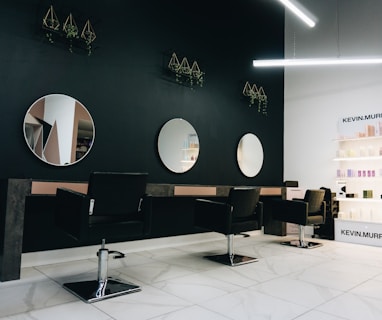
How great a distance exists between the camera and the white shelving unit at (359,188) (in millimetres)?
4668

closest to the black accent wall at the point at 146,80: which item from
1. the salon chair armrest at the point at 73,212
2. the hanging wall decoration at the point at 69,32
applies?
the hanging wall decoration at the point at 69,32

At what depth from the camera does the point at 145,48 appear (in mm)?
4023

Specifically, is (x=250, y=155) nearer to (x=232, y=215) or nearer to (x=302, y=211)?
(x=302, y=211)

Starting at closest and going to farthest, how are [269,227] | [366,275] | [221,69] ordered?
[366,275] → [221,69] → [269,227]

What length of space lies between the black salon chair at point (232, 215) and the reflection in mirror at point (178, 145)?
898 mm

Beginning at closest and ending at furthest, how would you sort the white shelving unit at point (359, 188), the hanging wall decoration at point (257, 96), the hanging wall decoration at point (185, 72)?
the hanging wall decoration at point (185, 72)
the white shelving unit at point (359, 188)
the hanging wall decoration at point (257, 96)

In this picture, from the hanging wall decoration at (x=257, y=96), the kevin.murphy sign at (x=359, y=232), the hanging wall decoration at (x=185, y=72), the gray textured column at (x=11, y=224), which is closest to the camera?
the gray textured column at (x=11, y=224)

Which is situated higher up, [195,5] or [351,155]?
[195,5]

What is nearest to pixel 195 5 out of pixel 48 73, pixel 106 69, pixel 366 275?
pixel 106 69

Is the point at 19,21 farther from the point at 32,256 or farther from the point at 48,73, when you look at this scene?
the point at 32,256

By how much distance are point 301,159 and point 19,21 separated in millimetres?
4853

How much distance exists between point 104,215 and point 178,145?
6.99ft

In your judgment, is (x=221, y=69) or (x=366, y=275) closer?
(x=366, y=275)

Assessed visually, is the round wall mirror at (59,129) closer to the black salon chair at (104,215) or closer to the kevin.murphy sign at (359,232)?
the black salon chair at (104,215)
